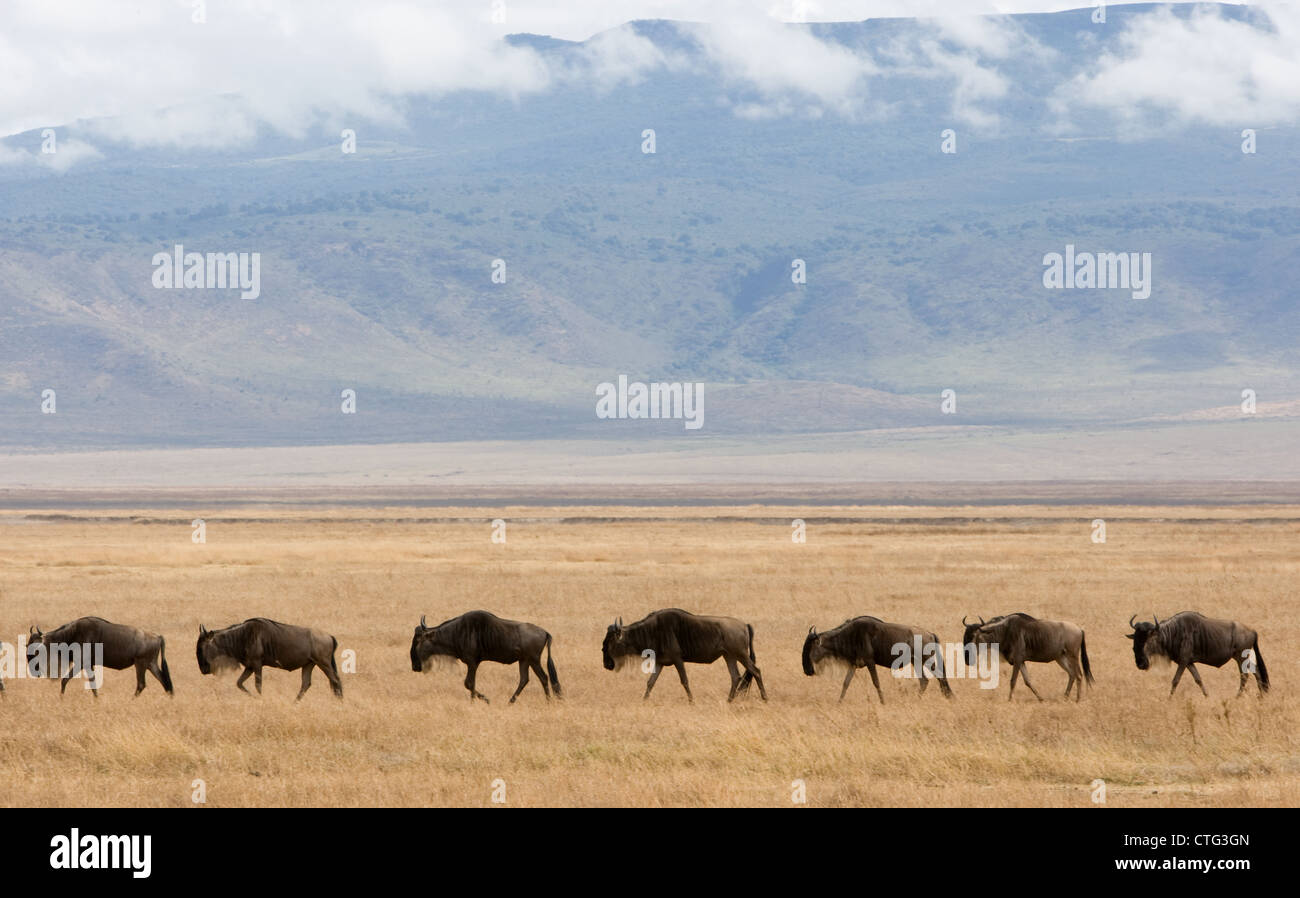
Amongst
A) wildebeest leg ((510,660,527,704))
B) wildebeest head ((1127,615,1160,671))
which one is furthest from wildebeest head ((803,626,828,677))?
wildebeest head ((1127,615,1160,671))

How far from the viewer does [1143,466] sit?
130 metres

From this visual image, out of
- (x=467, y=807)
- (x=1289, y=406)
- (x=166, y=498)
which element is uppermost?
(x=1289, y=406)

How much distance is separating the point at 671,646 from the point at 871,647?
2072 millimetres

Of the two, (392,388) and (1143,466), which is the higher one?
(392,388)

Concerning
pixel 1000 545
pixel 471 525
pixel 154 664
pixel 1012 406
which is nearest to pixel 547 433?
pixel 1012 406

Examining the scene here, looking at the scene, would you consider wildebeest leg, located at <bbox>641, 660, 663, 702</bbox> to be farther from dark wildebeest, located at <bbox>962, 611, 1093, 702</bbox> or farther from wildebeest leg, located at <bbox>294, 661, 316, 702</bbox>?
wildebeest leg, located at <bbox>294, 661, 316, 702</bbox>

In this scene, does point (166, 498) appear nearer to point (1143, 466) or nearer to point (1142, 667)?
point (1143, 466)

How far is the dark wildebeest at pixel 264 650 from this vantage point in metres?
17.3

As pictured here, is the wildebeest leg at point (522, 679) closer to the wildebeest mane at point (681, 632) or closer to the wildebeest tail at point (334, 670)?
the wildebeest mane at point (681, 632)

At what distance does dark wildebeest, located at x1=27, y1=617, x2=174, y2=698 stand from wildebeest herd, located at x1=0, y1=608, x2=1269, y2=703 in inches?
0.4

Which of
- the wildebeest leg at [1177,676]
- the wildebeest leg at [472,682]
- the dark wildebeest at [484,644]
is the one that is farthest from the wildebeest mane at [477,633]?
the wildebeest leg at [1177,676]

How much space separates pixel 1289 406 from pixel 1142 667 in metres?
152

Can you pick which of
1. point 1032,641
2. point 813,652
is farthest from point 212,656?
point 1032,641

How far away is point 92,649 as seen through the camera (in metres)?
17.3
